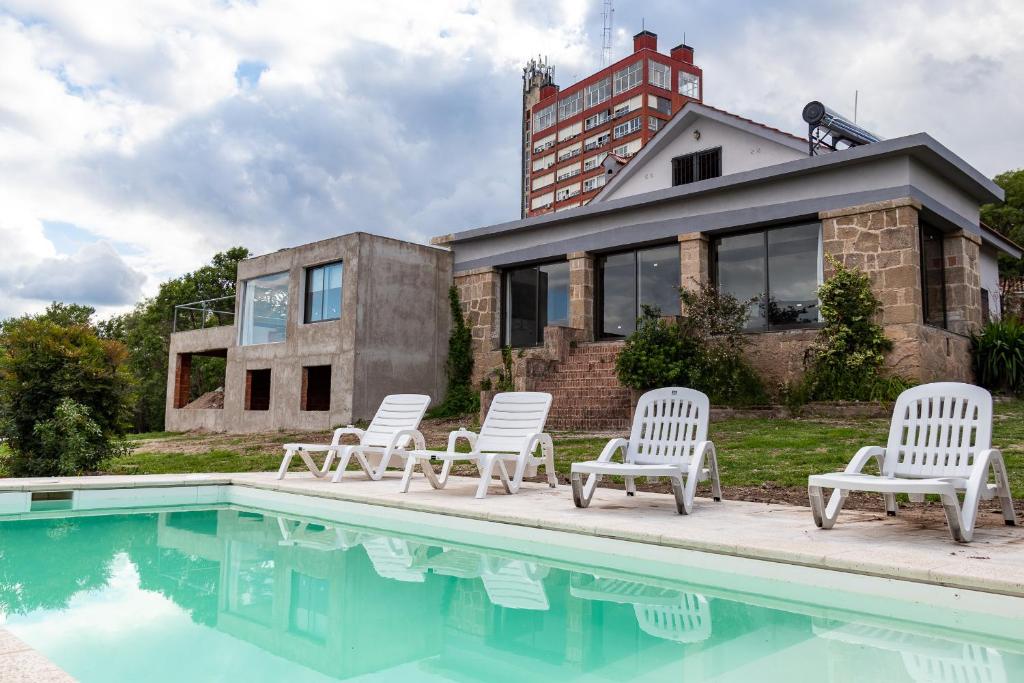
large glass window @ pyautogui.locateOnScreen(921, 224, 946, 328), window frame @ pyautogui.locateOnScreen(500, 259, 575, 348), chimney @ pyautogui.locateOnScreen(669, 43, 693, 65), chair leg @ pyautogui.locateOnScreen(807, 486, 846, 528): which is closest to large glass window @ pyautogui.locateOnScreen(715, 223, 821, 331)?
large glass window @ pyautogui.locateOnScreen(921, 224, 946, 328)

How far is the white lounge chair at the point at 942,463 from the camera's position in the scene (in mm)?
4878

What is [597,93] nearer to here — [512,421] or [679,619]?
[512,421]

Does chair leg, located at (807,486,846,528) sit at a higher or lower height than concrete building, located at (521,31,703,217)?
→ lower

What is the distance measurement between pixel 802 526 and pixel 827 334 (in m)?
9.01

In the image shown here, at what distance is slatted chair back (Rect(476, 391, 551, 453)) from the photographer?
27.7ft

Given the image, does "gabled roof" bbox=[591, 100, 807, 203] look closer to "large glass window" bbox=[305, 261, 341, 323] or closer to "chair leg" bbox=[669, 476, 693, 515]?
"large glass window" bbox=[305, 261, 341, 323]

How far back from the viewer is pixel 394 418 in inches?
403

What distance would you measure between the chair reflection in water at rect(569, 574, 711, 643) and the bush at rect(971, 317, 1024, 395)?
527 inches

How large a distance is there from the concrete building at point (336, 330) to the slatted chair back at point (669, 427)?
1202 centimetres

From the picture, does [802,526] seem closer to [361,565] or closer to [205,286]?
[361,565]

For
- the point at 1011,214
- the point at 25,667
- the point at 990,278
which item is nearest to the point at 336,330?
the point at 990,278

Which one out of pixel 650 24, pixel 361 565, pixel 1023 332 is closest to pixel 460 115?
pixel 1023 332

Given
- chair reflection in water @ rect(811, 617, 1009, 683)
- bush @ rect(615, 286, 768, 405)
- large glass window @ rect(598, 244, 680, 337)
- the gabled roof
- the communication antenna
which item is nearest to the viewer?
chair reflection in water @ rect(811, 617, 1009, 683)

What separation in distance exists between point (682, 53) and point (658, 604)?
66.0 metres
